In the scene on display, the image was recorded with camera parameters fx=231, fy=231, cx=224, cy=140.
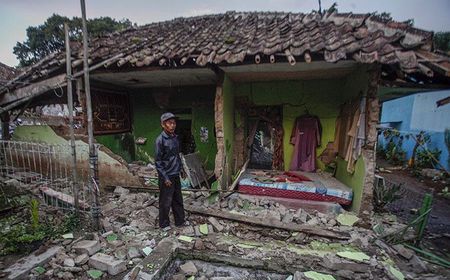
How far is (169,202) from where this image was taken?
4.30 m

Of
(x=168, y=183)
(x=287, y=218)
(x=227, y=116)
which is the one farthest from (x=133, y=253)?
(x=227, y=116)

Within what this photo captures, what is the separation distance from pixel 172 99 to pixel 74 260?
6033 millimetres

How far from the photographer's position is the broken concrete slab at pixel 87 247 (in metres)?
3.51

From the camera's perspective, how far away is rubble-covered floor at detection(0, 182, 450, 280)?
329cm

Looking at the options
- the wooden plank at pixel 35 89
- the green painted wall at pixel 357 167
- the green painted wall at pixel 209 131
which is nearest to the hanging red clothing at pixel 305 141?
the green painted wall at pixel 357 167

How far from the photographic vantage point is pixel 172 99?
27.7 ft

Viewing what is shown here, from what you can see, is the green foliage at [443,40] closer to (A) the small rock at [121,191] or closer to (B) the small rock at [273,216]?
(B) the small rock at [273,216]

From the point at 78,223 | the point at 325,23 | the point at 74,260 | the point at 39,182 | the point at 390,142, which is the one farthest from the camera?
the point at 390,142

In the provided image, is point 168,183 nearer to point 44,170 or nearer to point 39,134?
point 44,170

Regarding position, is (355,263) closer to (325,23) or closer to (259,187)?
(259,187)

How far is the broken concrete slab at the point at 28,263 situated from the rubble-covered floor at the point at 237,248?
4cm

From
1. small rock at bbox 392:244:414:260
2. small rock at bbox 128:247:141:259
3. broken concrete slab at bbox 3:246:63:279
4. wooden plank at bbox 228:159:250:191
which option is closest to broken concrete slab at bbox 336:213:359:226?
small rock at bbox 392:244:414:260

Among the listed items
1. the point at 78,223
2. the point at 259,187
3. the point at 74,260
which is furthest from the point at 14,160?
the point at 259,187

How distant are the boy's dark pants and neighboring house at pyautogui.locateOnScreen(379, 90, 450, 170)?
10576 millimetres
